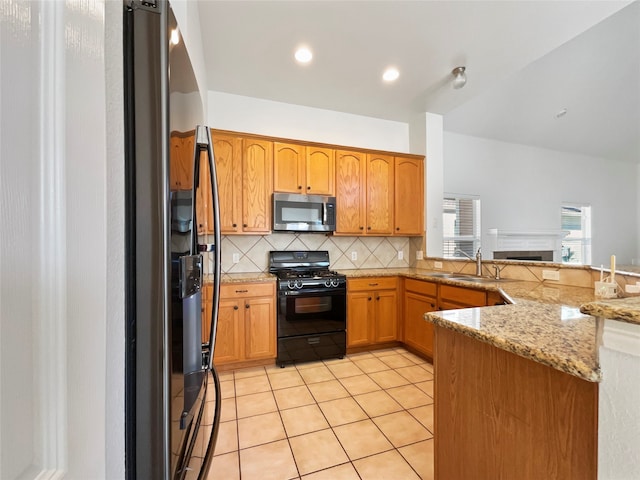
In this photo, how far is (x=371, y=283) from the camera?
314 cm

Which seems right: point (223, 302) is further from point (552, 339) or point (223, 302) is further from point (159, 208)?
point (552, 339)

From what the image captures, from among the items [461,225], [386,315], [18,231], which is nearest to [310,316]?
[386,315]

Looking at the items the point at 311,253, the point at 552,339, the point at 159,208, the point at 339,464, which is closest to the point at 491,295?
the point at 552,339

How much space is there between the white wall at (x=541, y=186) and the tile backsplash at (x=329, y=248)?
1.59 meters

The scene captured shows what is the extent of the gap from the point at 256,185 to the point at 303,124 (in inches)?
43.1

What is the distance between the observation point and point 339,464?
1.57 metres

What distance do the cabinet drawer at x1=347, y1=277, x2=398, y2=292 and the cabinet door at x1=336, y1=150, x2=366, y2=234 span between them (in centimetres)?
61

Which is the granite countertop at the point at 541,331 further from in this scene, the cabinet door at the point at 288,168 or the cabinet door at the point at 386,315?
the cabinet door at the point at 288,168

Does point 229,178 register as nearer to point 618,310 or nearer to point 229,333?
point 229,333

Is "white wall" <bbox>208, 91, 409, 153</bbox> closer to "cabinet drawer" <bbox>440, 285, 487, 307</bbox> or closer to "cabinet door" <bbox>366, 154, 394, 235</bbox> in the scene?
"cabinet door" <bbox>366, 154, 394, 235</bbox>

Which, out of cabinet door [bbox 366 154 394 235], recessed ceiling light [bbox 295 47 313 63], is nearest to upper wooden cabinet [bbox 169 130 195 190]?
recessed ceiling light [bbox 295 47 313 63]

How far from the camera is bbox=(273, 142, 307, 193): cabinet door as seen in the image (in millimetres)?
3061

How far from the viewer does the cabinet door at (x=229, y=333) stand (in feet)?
8.49

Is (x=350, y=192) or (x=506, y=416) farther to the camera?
(x=350, y=192)
